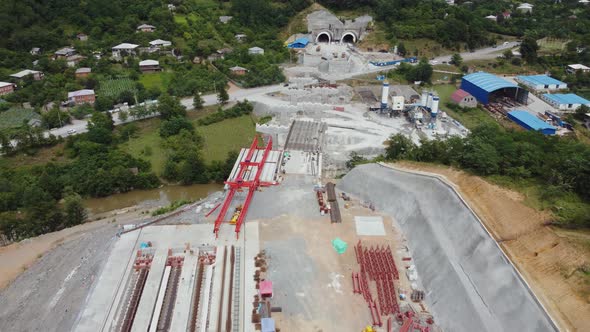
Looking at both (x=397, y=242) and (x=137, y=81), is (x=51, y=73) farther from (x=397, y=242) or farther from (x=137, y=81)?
(x=397, y=242)

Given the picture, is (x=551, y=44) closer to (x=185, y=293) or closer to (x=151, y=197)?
(x=151, y=197)

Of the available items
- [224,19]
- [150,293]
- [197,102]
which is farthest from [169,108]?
[224,19]

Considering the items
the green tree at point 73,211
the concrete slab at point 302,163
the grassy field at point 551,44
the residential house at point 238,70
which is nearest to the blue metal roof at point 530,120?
the concrete slab at point 302,163

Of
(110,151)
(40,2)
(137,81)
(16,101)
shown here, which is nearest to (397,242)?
(110,151)

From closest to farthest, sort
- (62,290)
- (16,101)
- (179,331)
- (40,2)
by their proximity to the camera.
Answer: (179,331), (62,290), (16,101), (40,2)

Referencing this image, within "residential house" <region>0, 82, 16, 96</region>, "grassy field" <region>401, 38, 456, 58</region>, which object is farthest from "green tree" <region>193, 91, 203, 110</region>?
"grassy field" <region>401, 38, 456, 58</region>

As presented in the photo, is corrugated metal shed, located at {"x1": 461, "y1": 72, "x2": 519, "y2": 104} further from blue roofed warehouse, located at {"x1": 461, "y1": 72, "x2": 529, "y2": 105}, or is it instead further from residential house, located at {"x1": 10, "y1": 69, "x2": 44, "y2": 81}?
residential house, located at {"x1": 10, "y1": 69, "x2": 44, "y2": 81}
